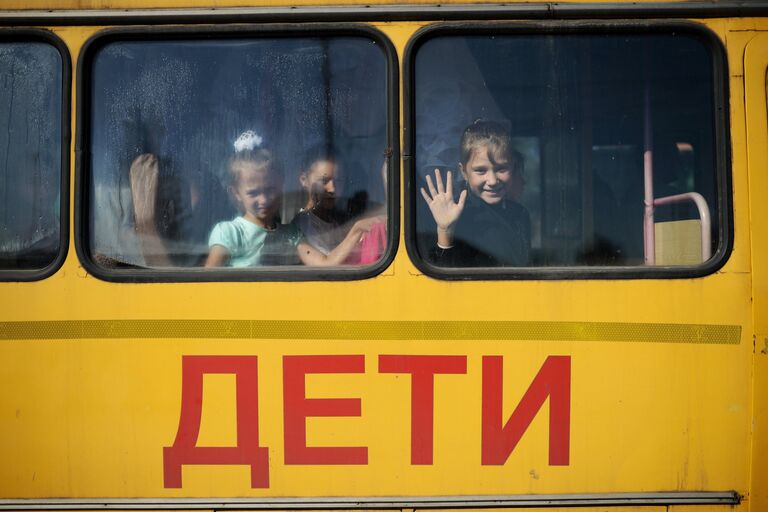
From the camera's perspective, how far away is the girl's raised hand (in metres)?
2.83

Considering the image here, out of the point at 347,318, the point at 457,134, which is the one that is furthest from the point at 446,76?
the point at 347,318

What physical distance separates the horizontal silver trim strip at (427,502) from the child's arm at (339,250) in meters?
0.91

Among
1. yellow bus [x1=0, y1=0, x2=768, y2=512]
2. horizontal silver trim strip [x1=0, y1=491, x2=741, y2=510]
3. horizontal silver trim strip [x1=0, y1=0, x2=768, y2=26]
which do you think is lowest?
horizontal silver trim strip [x1=0, y1=491, x2=741, y2=510]

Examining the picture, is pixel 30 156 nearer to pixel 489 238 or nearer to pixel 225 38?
pixel 225 38

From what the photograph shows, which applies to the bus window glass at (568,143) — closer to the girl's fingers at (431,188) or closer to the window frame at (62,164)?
the girl's fingers at (431,188)

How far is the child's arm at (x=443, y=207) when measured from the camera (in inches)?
111

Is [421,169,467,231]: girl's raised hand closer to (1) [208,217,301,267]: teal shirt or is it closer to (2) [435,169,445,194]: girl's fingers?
(2) [435,169,445,194]: girl's fingers

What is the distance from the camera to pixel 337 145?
9.37 feet

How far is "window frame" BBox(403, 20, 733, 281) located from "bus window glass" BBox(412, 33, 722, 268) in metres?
0.02

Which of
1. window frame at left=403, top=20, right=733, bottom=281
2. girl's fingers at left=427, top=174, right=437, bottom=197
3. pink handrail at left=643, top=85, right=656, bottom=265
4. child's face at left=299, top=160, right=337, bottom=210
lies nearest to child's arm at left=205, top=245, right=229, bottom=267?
child's face at left=299, top=160, right=337, bottom=210

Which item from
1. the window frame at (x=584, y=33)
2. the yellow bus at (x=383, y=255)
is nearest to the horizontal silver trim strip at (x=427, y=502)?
the yellow bus at (x=383, y=255)

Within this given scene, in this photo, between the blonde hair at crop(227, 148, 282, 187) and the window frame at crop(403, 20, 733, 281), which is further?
the blonde hair at crop(227, 148, 282, 187)

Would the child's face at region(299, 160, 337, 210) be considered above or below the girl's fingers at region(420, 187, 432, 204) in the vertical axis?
above

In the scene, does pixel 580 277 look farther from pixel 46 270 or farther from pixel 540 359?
pixel 46 270
